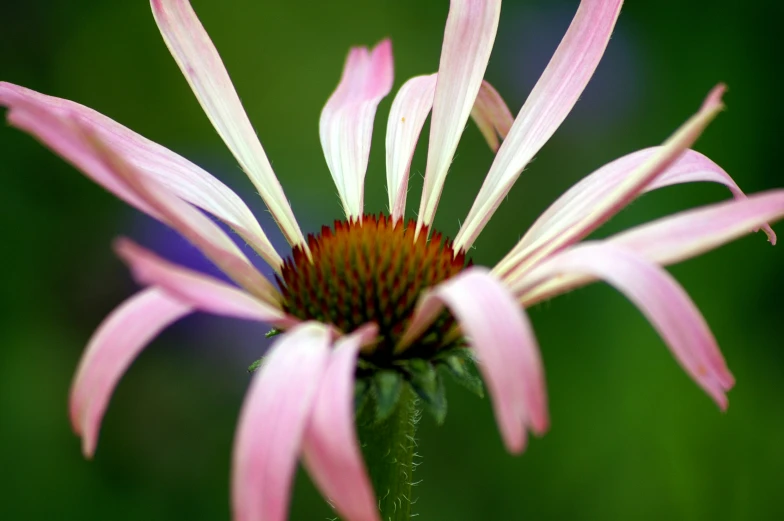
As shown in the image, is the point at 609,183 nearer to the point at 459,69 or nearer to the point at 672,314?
the point at 459,69

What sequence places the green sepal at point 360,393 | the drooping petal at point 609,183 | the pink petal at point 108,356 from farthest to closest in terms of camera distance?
the drooping petal at point 609,183 < the green sepal at point 360,393 < the pink petal at point 108,356

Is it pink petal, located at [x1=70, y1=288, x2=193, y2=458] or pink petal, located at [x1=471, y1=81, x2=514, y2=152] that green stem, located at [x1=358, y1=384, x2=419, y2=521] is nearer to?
pink petal, located at [x1=70, y1=288, x2=193, y2=458]

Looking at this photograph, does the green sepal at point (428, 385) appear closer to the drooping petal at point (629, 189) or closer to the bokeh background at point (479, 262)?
the drooping petal at point (629, 189)

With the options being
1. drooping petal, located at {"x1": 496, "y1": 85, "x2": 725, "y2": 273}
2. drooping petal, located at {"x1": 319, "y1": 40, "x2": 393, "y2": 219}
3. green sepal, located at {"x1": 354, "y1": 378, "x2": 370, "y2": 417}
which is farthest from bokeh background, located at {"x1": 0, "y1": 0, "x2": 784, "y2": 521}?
green sepal, located at {"x1": 354, "y1": 378, "x2": 370, "y2": 417}

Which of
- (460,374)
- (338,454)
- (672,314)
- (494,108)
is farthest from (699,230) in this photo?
(494,108)

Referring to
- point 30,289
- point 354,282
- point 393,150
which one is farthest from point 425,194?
Answer: point 30,289

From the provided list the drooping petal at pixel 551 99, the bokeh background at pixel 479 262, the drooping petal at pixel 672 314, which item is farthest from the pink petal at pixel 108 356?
the bokeh background at pixel 479 262

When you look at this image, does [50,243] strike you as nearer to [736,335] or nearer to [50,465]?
[50,465]
